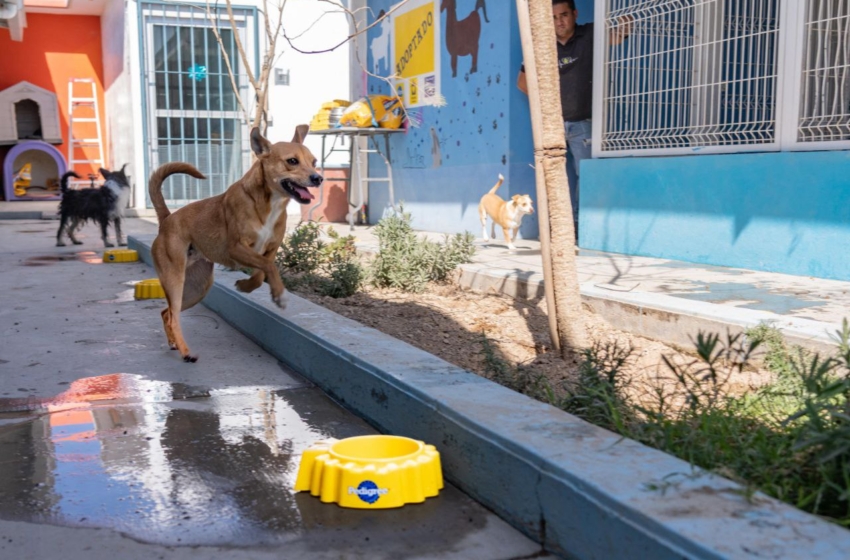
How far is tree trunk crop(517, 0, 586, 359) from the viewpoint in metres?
4.38

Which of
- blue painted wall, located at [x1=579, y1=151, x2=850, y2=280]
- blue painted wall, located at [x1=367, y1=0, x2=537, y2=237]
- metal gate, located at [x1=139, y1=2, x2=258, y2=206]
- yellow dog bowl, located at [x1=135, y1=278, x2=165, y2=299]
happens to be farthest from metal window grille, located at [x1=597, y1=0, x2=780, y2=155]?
metal gate, located at [x1=139, y1=2, x2=258, y2=206]

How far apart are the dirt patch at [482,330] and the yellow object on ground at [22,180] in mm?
19212

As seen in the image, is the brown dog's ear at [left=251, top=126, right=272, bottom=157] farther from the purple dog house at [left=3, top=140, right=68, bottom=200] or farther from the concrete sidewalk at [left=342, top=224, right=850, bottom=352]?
the purple dog house at [left=3, top=140, right=68, bottom=200]

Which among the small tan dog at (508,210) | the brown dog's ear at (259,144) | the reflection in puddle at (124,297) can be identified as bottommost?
the reflection in puddle at (124,297)

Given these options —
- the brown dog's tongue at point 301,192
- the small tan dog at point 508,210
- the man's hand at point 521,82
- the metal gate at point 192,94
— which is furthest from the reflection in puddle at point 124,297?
the metal gate at point 192,94

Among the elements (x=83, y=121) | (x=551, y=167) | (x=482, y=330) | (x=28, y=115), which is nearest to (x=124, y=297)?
(x=482, y=330)

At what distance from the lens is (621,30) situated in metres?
8.67

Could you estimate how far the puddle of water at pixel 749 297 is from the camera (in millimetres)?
5266

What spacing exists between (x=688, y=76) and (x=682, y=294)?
126 inches

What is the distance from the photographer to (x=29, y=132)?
23.4m

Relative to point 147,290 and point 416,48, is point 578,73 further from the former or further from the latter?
point 147,290

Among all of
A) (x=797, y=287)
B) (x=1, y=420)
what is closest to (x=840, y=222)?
(x=797, y=287)

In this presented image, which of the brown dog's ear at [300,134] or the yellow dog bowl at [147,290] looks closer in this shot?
the brown dog's ear at [300,134]

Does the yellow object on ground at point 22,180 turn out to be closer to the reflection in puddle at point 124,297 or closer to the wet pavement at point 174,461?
the reflection in puddle at point 124,297
